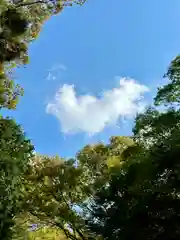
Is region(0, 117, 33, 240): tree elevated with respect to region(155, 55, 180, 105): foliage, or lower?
lower

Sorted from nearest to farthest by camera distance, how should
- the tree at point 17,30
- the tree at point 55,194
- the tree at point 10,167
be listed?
the tree at point 10,167, the tree at point 17,30, the tree at point 55,194

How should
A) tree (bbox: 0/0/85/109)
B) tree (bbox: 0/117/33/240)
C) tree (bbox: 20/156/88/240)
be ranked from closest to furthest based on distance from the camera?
tree (bbox: 0/117/33/240)
tree (bbox: 0/0/85/109)
tree (bbox: 20/156/88/240)

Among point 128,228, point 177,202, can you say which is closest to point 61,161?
point 128,228

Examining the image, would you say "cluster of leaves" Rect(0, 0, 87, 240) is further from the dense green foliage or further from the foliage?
the foliage

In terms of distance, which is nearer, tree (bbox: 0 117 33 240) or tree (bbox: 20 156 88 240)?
tree (bbox: 0 117 33 240)

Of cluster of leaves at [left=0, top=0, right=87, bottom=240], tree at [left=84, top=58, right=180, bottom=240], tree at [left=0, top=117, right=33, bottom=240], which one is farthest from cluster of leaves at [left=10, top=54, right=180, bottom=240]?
tree at [left=0, top=117, right=33, bottom=240]

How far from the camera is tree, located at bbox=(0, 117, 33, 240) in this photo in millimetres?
11430

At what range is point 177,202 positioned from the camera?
55.9 feet

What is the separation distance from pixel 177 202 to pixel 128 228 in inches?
109

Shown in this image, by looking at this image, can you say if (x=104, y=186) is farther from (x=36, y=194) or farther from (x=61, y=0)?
(x=61, y=0)

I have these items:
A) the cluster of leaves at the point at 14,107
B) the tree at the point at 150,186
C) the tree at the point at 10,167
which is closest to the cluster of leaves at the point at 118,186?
the tree at the point at 150,186

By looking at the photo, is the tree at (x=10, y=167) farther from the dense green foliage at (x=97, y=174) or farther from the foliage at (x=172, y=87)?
the foliage at (x=172, y=87)

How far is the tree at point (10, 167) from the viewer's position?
37.5ft

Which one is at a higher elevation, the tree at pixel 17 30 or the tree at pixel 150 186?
the tree at pixel 17 30
